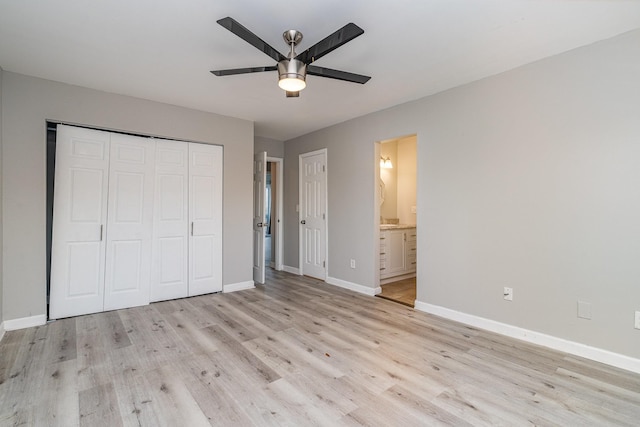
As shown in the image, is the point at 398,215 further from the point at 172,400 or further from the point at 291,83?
the point at 172,400

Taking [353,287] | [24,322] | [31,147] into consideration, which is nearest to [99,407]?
[24,322]

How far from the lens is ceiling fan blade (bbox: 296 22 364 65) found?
1.65 meters

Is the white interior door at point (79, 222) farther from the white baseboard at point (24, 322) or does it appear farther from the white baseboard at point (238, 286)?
the white baseboard at point (238, 286)

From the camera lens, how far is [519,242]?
2.79 m

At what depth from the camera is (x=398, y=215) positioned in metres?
5.75

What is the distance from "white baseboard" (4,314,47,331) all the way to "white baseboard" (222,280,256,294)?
1.92 metres

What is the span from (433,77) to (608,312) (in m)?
2.52

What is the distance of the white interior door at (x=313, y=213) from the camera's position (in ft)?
16.3

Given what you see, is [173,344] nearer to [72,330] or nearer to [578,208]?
[72,330]

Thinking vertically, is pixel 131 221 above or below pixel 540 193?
below

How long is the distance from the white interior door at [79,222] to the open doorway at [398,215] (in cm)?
370

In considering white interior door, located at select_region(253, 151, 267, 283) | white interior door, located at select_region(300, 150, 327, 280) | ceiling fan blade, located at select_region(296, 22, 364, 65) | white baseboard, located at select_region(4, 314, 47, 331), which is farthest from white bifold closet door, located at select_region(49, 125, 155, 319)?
ceiling fan blade, located at select_region(296, 22, 364, 65)

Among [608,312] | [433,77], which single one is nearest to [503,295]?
[608,312]

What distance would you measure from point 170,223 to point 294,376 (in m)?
2.72
